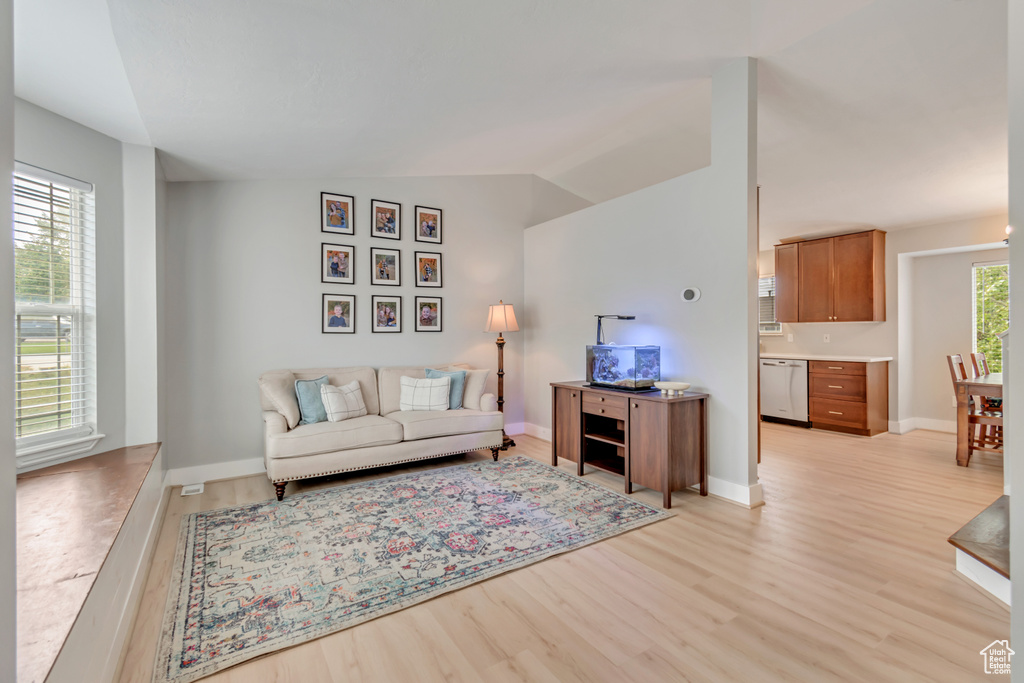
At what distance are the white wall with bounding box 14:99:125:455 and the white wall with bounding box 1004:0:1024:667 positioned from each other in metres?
4.14

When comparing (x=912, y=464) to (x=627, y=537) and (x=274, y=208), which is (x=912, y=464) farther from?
(x=274, y=208)

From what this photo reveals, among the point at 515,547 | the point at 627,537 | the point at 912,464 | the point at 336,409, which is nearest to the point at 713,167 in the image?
the point at 627,537

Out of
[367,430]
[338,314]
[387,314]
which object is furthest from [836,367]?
[338,314]

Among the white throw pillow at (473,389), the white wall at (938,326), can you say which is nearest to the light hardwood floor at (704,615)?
the white throw pillow at (473,389)

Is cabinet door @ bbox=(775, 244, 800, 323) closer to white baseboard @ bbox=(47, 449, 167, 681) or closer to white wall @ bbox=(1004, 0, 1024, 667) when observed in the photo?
white wall @ bbox=(1004, 0, 1024, 667)

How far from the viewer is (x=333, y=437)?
3.60m

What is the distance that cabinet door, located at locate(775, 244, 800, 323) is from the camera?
611 centimetres

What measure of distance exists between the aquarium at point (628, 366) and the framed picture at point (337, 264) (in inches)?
96.1

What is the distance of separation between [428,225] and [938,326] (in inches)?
230

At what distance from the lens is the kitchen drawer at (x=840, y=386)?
5254 mm

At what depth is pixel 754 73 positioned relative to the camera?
3.10m

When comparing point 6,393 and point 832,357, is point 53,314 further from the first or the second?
point 832,357

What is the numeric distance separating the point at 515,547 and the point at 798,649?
1330 millimetres

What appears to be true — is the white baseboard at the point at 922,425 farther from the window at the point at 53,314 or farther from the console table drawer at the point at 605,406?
the window at the point at 53,314
